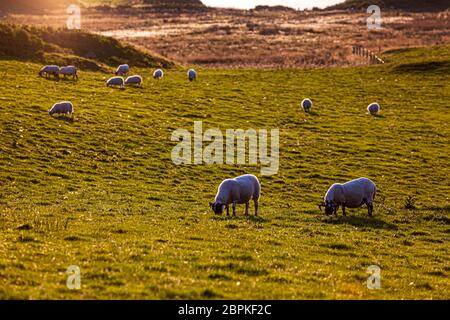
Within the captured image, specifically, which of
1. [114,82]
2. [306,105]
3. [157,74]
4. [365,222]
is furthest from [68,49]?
[365,222]

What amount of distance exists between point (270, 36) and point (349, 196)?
101415 millimetres

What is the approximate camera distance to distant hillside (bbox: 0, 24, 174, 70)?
67188mm

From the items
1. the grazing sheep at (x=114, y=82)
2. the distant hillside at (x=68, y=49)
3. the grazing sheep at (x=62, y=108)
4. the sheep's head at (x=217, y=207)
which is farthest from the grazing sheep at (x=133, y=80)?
the sheep's head at (x=217, y=207)

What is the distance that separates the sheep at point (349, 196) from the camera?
1088 inches

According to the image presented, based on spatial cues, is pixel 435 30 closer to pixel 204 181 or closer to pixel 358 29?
pixel 358 29

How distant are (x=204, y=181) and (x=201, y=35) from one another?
98196mm

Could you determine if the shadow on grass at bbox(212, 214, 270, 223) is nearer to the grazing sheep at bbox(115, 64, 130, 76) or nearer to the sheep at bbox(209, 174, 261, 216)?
the sheep at bbox(209, 174, 261, 216)

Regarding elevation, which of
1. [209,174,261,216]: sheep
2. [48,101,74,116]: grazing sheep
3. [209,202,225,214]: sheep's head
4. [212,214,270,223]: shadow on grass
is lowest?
[212,214,270,223]: shadow on grass

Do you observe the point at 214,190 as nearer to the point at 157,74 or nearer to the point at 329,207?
the point at 329,207

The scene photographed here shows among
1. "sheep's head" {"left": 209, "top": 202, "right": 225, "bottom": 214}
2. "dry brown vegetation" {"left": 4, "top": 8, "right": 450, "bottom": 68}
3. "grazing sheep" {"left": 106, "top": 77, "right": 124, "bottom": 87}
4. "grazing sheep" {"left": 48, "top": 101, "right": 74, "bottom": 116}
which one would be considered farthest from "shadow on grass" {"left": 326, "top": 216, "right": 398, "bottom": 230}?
"dry brown vegetation" {"left": 4, "top": 8, "right": 450, "bottom": 68}

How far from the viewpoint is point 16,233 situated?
1920 cm

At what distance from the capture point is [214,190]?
32.7 metres

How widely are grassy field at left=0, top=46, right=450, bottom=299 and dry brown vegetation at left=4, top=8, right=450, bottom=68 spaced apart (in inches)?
773

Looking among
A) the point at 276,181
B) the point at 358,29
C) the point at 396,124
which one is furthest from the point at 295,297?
the point at 358,29
